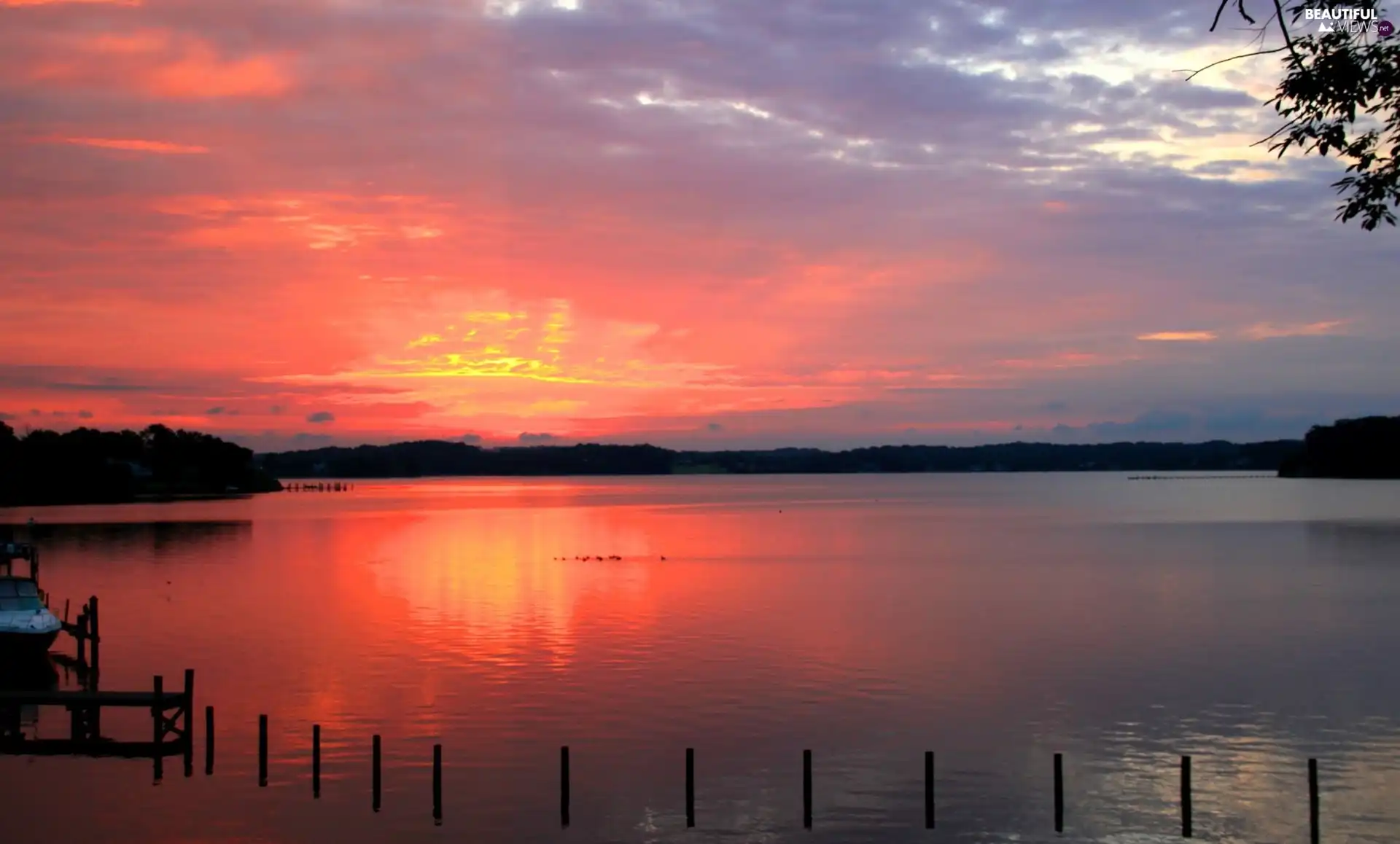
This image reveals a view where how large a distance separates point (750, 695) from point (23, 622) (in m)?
25.7

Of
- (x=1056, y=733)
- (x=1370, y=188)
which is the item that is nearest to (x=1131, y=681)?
(x=1056, y=733)

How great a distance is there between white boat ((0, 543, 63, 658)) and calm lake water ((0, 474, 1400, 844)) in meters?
2.59

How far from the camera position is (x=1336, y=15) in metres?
15.0

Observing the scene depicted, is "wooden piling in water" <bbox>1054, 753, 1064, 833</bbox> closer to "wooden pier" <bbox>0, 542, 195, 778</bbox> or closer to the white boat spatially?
"wooden pier" <bbox>0, 542, 195, 778</bbox>

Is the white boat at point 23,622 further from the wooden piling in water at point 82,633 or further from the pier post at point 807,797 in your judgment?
the pier post at point 807,797

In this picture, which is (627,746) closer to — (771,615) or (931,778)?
(931,778)

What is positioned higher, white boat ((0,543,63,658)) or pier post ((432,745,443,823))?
white boat ((0,543,63,658))

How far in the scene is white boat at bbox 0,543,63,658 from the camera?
42.6 metres

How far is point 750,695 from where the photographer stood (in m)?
37.7

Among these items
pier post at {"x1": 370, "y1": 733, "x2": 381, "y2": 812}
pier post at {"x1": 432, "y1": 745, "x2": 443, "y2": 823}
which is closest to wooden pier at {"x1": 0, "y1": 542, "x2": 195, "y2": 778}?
pier post at {"x1": 370, "y1": 733, "x2": 381, "y2": 812}

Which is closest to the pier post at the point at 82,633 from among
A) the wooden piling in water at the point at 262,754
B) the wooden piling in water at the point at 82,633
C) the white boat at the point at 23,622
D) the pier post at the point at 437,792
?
the wooden piling in water at the point at 82,633

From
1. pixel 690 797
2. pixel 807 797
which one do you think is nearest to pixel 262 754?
pixel 690 797

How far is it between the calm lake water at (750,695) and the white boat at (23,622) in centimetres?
259

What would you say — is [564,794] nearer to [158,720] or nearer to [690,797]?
[690,797]
